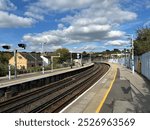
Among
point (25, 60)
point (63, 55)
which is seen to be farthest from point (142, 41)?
point (63, 55)

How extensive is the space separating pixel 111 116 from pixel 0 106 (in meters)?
12.1

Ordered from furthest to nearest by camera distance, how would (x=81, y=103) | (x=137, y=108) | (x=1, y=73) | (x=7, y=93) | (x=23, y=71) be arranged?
(x=23, y=71), (x=1, y=73), (x=7, y=93), (x=81, y=103), (x=137, y=108)

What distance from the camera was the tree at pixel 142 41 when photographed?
172 ft

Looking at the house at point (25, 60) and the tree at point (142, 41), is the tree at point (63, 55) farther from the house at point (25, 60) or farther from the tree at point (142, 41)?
the tree at point (142, 41)

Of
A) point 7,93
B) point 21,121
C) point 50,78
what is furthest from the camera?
point 50,78

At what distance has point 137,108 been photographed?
14.3 meters

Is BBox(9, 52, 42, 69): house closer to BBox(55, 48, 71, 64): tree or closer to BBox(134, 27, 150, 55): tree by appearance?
BBox(55, 48, 71, 64): tree

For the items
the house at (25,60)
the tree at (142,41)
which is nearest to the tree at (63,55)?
the house at (25,60)

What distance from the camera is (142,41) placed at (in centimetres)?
5709

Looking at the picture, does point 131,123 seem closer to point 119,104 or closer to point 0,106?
point 119,104

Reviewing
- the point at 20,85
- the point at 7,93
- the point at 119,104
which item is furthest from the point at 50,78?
the point at 119,104

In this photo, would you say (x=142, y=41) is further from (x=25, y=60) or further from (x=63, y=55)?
(x=63, y=55)

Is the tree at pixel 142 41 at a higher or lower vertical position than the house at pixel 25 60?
higher

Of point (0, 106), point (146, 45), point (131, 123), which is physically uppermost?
point (146, 45)
